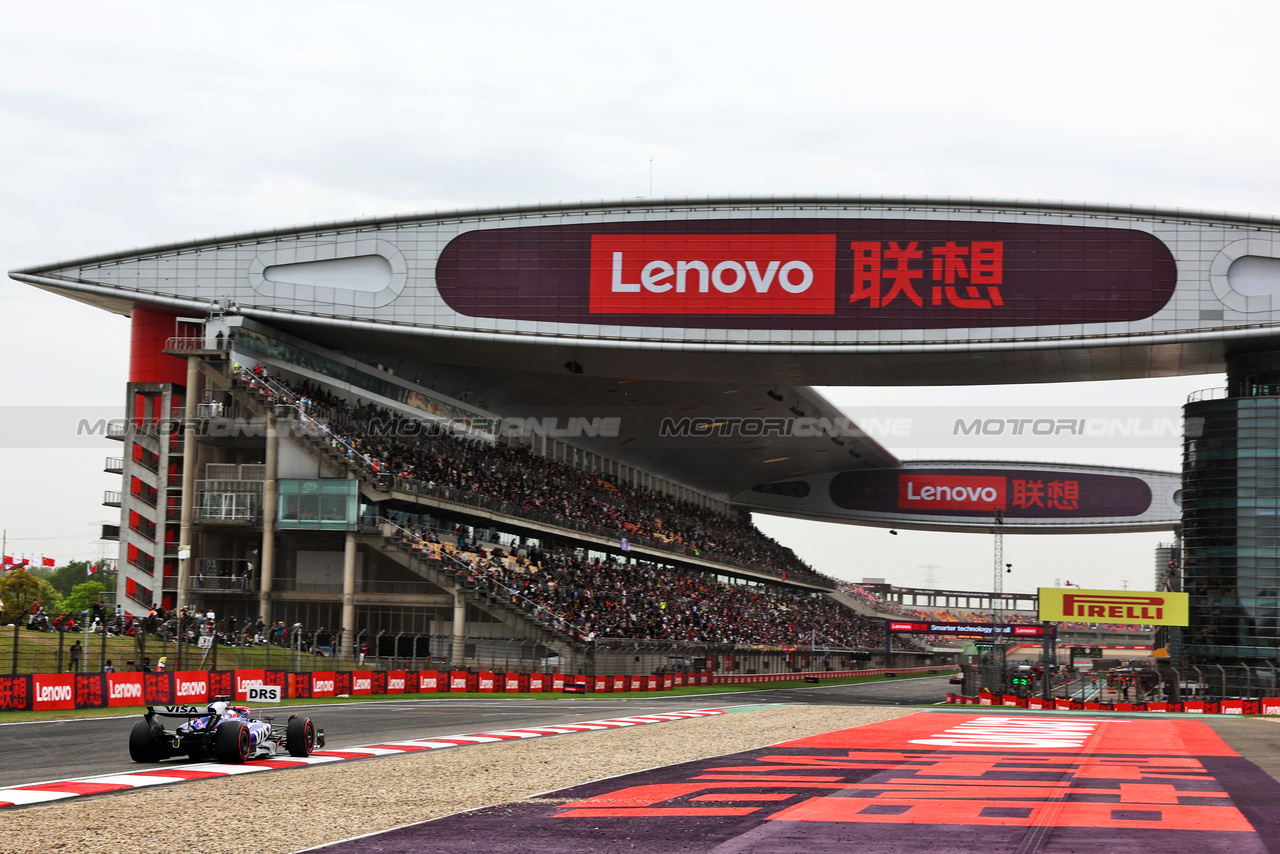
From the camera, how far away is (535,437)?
68562 mm

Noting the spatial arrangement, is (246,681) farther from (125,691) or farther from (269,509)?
(269,509)

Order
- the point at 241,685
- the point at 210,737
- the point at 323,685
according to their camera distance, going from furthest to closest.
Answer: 1. the point at 323,685
2. the point at 241,685
3. the point at 210,737

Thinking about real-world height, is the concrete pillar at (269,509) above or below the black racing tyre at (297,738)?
above

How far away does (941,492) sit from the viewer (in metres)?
103

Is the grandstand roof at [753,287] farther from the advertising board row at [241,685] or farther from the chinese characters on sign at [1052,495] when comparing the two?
the chinese characters on sign at [1052,495]

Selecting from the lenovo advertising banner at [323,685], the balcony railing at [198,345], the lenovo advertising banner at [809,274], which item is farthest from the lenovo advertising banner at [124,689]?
the lenovo advertising banner at [809,274]

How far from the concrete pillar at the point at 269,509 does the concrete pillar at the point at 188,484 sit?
10.0ft

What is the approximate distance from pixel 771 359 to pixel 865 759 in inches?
1326

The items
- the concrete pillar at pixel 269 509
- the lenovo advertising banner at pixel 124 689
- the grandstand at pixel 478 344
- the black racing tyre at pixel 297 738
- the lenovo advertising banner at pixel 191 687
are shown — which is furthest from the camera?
the concrete pillar at pixel 269 509

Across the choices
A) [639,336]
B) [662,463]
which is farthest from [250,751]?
[662,463]

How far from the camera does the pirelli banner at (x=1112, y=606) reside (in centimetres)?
4781

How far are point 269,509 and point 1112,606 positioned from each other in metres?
34.3

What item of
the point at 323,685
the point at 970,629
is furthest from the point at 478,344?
the point at 970,629

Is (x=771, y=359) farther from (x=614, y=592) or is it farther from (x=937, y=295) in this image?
(x=614, y=592)
